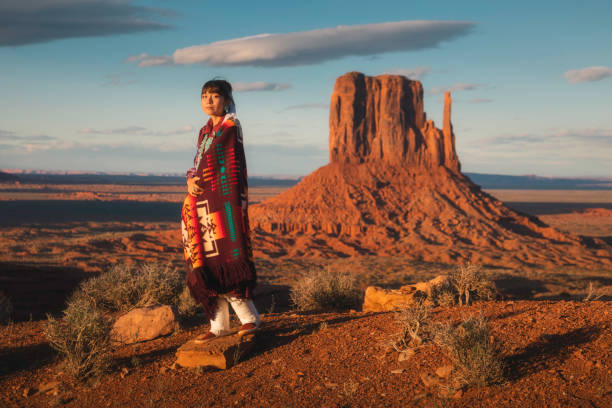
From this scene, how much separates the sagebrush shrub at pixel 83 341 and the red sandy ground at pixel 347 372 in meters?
0.16

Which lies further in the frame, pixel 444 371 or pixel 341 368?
pixel 341 368

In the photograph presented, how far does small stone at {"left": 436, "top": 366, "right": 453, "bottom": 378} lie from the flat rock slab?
6.22 ft

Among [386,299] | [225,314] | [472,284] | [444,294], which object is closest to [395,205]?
[472,284]

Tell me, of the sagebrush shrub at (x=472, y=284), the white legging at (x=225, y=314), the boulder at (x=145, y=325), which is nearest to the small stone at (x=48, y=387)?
the boulder at (x=145, y=325)

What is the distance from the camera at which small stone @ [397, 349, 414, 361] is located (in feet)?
14.6

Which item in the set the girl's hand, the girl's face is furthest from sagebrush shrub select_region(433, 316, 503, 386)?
the girl's face

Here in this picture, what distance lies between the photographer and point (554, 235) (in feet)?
117

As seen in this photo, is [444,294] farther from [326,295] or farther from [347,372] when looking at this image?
[347,372]

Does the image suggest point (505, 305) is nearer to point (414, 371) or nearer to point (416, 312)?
point (416, 312)

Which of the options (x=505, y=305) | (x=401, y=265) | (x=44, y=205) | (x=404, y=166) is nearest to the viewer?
(x=505, y=305)

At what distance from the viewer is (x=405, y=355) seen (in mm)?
4484

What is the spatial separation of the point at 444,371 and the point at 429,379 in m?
0.17

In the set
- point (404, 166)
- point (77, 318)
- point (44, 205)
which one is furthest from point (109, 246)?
point (44, 205)

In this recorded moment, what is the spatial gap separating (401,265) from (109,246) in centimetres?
1897
